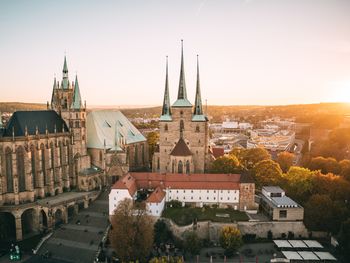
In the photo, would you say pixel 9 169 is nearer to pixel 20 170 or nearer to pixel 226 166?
pixel 20 170

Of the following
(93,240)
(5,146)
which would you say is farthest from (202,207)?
(5,146)

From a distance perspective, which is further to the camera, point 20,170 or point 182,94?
point 182,94

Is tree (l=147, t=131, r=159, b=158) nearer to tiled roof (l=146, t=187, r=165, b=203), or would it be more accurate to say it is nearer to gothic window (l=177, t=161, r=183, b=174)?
gothic window (l=177, t=161, r=183, b=174)

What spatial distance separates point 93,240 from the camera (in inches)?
1928

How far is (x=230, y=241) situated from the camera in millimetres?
44938

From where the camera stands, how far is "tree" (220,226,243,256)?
44.8 meters

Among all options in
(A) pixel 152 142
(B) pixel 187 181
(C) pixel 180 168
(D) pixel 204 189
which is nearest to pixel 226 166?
(C) pixel 180 168

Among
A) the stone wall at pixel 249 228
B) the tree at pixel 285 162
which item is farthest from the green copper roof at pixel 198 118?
the tree at pixel 285 162

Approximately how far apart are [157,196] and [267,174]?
24531 mm

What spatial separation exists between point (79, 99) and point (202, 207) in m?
32.0

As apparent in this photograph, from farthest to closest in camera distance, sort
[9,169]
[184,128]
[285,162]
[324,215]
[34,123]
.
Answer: [285,162]
[184,128]
[34,123]
[9,169]
[324,215]

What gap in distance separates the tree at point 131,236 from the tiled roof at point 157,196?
4299 millimetres

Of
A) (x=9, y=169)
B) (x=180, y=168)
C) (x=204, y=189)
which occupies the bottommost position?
(x=204, y=189)

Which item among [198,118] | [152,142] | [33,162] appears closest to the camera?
[33,162]
